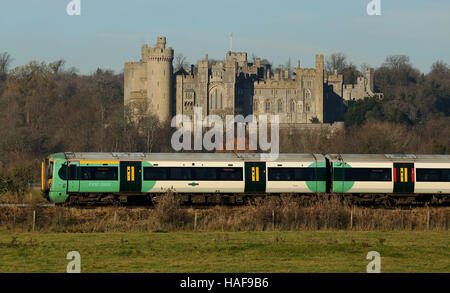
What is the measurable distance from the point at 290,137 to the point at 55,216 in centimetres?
7530

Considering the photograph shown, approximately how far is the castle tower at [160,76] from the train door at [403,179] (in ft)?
299

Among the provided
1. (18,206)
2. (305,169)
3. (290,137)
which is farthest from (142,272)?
(290,137)

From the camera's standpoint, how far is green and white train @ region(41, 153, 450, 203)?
132 ft

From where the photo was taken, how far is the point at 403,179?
41469 millimetres

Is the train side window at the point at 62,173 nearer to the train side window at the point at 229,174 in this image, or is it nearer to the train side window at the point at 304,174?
the train side window at the point at 229,174

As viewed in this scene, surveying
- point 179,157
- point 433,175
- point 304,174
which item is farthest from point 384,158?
point 179,157

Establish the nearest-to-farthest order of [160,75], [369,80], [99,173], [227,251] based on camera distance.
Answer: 1. [227,251]
2. [99,173]
3. [160,75]
4. [369,80]

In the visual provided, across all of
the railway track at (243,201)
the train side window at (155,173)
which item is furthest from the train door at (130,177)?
the railway track at (243,201)

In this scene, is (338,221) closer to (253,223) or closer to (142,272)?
(253,223)

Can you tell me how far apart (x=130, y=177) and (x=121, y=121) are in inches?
2347

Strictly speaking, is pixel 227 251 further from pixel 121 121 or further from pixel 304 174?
pixel 121 121

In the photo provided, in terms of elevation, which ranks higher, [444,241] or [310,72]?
[310,72]

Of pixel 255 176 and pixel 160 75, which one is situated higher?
pixel 160 75
